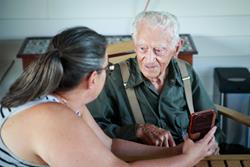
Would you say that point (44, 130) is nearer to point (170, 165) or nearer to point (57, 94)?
point (57, 94)

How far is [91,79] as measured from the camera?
1.43 meters


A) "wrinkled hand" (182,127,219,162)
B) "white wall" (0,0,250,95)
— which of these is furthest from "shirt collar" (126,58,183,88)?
"white wall" (0,0,250,95)

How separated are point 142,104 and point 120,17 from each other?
127cm

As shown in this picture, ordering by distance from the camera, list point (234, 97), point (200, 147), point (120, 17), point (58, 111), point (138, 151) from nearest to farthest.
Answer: point (58, 111) → point (200, 147) → point (138, 151) → point (234, 97) → point (120, 17)

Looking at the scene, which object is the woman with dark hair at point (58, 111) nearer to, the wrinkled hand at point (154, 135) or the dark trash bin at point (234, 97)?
the wrinkled hand at point (154, 135)

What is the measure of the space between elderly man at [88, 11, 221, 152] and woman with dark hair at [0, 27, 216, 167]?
1.80 ft

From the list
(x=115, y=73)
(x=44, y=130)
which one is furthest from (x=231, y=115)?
(x=44, y=130)

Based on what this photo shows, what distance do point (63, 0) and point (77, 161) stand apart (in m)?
2.00

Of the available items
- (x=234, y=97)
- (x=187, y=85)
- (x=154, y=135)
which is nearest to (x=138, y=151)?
(x=154, y=135)

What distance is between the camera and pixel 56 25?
3201mm

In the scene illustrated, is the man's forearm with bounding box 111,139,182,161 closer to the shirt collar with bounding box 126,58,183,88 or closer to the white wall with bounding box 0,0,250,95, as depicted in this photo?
the shirt collar with bounding box 126,58,183,88

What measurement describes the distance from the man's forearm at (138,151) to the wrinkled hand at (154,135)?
3.1 inches

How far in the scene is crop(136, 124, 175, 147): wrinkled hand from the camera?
1804 mm

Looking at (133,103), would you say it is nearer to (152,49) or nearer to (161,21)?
(152,49)
